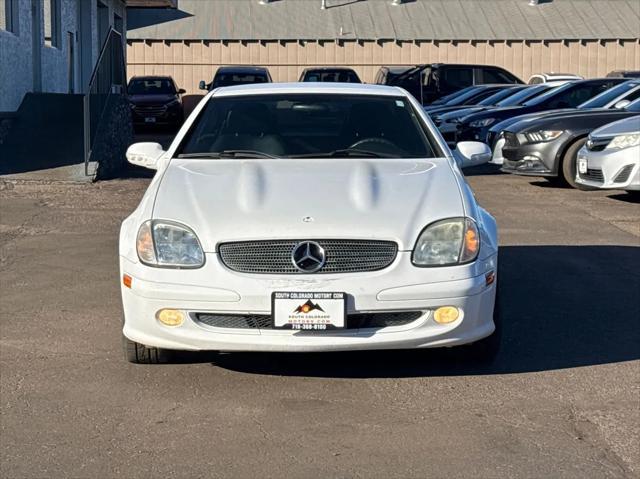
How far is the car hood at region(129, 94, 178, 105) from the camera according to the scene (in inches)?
1102

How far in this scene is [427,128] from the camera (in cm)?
688

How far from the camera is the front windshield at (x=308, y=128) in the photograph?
21.9ft

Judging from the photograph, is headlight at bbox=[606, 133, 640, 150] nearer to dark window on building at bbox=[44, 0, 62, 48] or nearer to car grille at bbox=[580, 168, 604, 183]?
car grille at bbox=[580, 168, 604, 183]

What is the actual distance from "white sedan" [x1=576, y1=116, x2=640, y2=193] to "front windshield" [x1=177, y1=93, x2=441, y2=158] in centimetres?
582

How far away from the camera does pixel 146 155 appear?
6.91 meters

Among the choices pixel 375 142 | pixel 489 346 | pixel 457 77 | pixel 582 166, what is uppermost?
pixel 375 142

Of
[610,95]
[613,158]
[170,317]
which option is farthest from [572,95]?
[170,317]

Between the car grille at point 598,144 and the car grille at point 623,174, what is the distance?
55 centimetres

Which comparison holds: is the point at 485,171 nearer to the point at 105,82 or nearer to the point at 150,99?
the point at 105,82

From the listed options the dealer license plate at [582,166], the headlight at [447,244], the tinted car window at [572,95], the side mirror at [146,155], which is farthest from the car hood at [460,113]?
the headlight at [447,244]

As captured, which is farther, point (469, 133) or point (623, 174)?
point (469, 133)

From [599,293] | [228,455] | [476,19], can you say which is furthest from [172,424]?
[476,19]

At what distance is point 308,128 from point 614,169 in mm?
6421

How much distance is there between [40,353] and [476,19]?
133 feet
